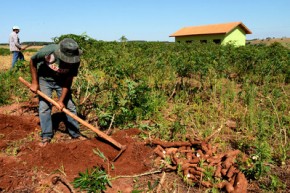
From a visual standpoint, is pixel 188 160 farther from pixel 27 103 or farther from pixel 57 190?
pixel 27 103

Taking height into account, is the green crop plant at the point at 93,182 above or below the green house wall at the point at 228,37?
below

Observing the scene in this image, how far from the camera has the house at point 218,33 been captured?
29469 mm

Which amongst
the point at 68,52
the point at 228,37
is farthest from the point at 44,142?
the point at 228,37

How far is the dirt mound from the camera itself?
2.96 meters

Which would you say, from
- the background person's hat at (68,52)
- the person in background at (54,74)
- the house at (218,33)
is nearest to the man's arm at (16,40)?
the person in background at (54,74)

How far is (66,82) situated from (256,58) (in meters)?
5.74

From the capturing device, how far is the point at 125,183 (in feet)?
9.63

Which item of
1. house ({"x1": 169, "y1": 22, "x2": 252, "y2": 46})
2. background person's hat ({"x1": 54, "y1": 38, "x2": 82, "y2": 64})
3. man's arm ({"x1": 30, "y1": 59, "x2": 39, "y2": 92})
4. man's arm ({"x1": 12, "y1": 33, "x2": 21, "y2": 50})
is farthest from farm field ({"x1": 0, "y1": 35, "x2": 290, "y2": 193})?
house ({"x1": 169, "y1": 22, "x2": 252, "y2": 46})

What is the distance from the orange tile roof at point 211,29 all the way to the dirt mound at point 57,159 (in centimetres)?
2737

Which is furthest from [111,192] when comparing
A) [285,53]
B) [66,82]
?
[285,53]

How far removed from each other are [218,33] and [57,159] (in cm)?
2850

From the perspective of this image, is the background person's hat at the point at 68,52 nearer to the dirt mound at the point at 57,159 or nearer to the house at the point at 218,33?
the dirt mound at the point at 57,159

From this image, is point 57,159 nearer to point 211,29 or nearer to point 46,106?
point 46,106

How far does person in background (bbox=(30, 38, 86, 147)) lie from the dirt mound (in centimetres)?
27
